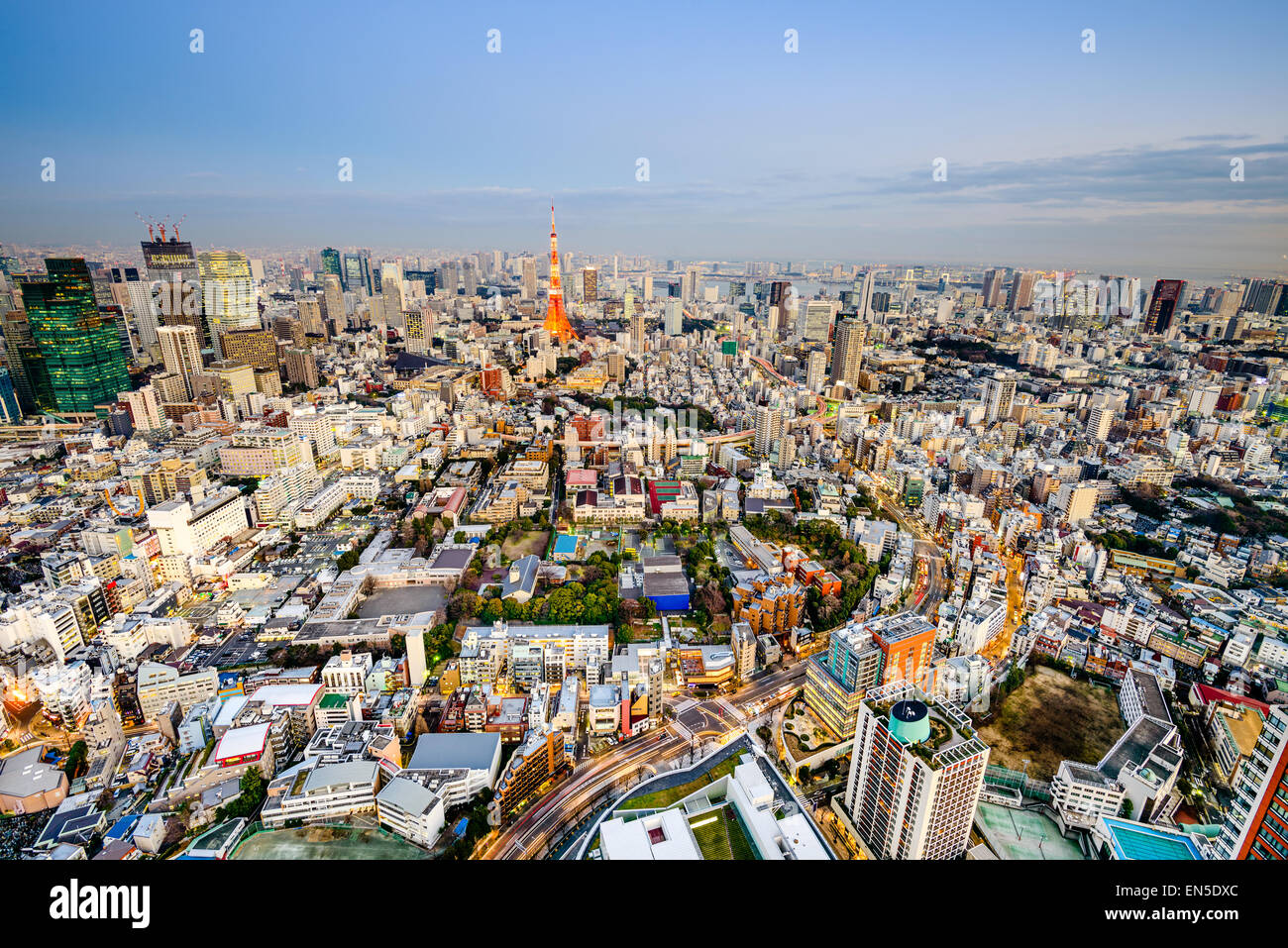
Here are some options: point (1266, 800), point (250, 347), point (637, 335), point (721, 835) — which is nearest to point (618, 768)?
point (721, 835)

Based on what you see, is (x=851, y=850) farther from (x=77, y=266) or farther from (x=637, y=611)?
(x=77, y=266)

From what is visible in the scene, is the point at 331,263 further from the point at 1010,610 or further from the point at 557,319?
the point at 1010,610

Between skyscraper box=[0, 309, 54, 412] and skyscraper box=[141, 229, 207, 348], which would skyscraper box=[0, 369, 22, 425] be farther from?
skyscraper box=[141, 229, 207, 348]

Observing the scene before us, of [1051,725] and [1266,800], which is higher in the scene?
[1266,800]

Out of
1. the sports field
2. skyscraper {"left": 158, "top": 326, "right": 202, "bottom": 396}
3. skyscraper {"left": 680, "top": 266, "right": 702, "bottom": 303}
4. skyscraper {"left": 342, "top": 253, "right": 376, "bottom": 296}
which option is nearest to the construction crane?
skyscraper {"left": 158, "top": 326, "right": 202, "bottom": 396}

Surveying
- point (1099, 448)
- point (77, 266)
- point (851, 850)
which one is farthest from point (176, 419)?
point (1099, 448)

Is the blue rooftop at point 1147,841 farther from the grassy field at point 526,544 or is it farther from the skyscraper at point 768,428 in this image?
the skyscraper at point 768,428
